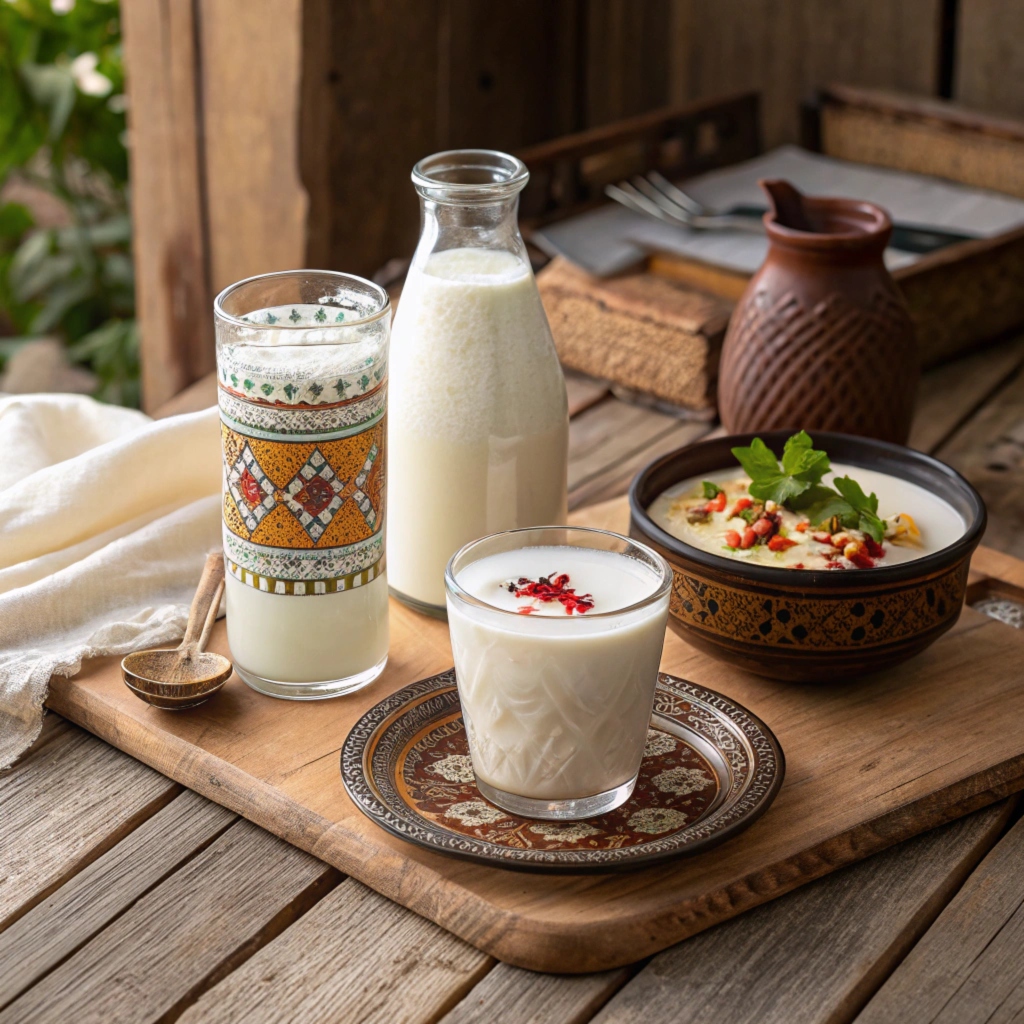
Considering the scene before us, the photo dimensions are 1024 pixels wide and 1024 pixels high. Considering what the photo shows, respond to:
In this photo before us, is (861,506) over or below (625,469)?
over

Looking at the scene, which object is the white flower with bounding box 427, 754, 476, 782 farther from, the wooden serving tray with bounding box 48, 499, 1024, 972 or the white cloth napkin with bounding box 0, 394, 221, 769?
the white cloth napkin with bounding box 0, 394, 221, 769

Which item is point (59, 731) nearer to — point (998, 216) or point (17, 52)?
point (998, 216)

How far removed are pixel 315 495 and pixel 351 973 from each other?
34 cm

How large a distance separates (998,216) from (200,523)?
1.22m

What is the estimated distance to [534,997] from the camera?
0.81 m

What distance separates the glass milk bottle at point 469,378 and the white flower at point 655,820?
1.02 ft

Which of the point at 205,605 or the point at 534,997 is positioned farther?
the point at 205,605

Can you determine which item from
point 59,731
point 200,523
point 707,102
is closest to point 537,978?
point 59,731

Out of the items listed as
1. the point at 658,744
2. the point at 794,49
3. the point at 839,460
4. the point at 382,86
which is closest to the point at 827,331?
the point at 839,460

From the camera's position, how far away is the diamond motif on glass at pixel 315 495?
99 cm

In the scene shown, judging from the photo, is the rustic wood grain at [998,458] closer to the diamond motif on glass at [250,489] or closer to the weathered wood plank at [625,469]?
the weathered wood plank at [625,469]

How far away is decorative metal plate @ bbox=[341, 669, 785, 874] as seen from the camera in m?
0.86

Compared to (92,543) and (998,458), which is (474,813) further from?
(998,458)

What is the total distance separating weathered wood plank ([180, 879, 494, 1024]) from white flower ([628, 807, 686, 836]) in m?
0.14
